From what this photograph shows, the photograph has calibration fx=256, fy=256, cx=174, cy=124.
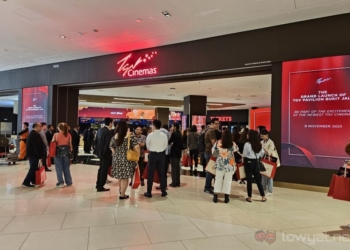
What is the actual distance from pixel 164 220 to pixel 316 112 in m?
4.23

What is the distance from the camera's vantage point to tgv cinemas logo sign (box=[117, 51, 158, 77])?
8133 mm

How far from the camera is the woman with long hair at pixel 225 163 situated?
15.5 ft

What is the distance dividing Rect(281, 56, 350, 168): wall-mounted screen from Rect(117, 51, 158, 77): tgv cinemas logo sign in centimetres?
399

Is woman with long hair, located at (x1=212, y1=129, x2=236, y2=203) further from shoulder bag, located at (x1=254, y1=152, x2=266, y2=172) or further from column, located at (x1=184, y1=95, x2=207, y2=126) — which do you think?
column, located at (x1=184, y1=95, x2=207, y2=126)

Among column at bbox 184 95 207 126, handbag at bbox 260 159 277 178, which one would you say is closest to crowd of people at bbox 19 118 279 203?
handbag at bbox 260 159 277 178

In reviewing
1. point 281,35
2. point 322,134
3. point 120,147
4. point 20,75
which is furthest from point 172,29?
point 20,75

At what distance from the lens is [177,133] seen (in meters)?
6.04

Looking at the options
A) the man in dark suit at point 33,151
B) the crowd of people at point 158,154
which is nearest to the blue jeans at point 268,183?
the crowd of people at point 158,154

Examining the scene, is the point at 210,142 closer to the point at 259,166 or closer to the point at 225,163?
the point at 225,163

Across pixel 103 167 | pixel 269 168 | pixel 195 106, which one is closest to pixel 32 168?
pixel 103 167

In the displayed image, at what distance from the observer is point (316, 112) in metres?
5.75

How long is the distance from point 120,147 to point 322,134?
173 inches

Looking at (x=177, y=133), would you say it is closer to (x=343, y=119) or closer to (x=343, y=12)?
(x=343, y=119)

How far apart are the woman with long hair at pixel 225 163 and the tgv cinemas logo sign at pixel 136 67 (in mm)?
4110
